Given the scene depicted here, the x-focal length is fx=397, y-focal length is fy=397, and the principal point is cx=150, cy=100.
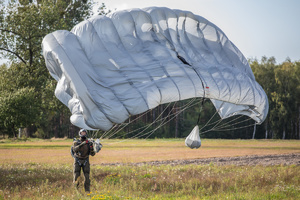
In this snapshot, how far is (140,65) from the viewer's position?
1255cm

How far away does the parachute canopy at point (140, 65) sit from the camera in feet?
37.4

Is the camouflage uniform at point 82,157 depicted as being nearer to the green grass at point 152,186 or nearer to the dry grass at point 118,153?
the green grass at point 152,186

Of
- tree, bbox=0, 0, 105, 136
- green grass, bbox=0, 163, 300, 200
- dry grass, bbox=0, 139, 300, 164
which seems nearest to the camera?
green grass, bbox=0, 163, 300, 200

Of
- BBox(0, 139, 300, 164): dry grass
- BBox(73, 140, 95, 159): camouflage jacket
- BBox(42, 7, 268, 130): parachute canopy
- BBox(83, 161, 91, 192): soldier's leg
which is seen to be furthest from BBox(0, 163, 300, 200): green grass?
BBox(0, 139, 300, 164): dry grass

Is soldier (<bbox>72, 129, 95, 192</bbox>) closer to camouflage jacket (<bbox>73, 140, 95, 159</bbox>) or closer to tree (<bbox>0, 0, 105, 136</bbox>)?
camouflage jacket (<bbox>73, 140, 95, 159</bbox>)

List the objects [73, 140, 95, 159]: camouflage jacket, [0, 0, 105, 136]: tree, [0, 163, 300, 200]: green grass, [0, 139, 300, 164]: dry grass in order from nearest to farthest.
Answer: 1. [0, 163, 300, 200]: green grass
2. [73, 140, 95, 159]: camouflage jacket
3. [0, 139, 300, 164]: dry grass
4. [0, 0, 105, 136]: tree

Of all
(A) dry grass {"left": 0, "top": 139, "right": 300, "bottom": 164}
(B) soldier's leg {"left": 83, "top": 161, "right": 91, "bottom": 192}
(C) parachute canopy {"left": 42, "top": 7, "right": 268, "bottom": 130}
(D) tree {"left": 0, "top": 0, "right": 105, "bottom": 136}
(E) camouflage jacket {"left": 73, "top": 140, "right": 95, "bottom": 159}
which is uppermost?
(D) tree {"left": 0, "top": 0, "right": 105, "bottom": 136}

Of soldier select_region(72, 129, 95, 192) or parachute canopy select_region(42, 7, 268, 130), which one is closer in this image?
parachute canopy select_region(42, 7, 268, 130)

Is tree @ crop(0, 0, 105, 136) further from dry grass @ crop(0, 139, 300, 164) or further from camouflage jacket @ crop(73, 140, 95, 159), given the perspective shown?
camouflage jacket @ crop(73, 140, 95, 159)

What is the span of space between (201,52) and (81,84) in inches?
193

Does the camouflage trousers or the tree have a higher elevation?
the tree

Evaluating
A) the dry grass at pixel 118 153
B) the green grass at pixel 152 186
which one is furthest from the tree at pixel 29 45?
the green grass at pixel 152 186

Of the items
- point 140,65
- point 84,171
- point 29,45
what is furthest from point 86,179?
point 29,45

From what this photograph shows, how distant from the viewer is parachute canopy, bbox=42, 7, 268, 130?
1140cm
